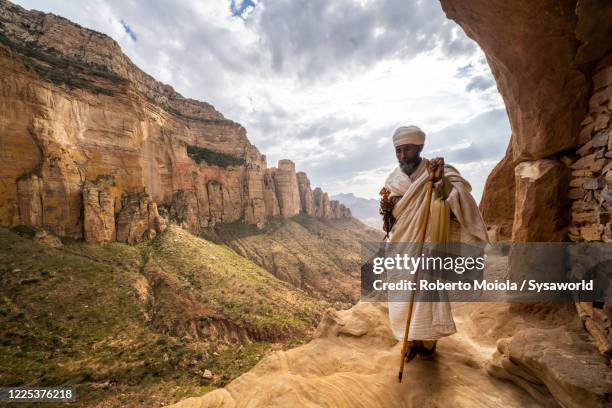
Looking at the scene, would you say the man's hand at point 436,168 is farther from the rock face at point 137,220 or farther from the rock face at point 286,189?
the rock face at point 286,189

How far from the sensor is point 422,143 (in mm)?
3410

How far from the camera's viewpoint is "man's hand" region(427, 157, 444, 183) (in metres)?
3.10

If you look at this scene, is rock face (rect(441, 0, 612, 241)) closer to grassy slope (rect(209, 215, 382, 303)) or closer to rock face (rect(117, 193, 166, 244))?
rock face (rect(117, 193, 166, 244))

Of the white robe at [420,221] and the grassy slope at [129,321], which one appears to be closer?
the white robe at [420,221]

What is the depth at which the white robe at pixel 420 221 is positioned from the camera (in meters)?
2.93

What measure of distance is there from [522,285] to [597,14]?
4305 mm

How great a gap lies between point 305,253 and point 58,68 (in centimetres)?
4947

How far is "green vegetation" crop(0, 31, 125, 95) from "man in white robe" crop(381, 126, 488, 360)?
41457 mm

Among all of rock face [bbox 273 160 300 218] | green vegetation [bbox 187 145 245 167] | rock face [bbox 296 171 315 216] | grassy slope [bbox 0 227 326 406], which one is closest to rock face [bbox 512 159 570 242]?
grassy slope [bbox 0 227 326 406]

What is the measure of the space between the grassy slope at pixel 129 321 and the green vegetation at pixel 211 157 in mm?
33689

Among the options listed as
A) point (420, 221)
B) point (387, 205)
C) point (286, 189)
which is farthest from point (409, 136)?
point (286, 189)

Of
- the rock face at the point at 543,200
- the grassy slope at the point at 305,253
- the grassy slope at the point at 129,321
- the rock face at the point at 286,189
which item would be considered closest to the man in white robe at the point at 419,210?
the rock face at the point at 543,200

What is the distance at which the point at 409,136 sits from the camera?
11.0ft

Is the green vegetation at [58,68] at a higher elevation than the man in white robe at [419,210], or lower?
higher
